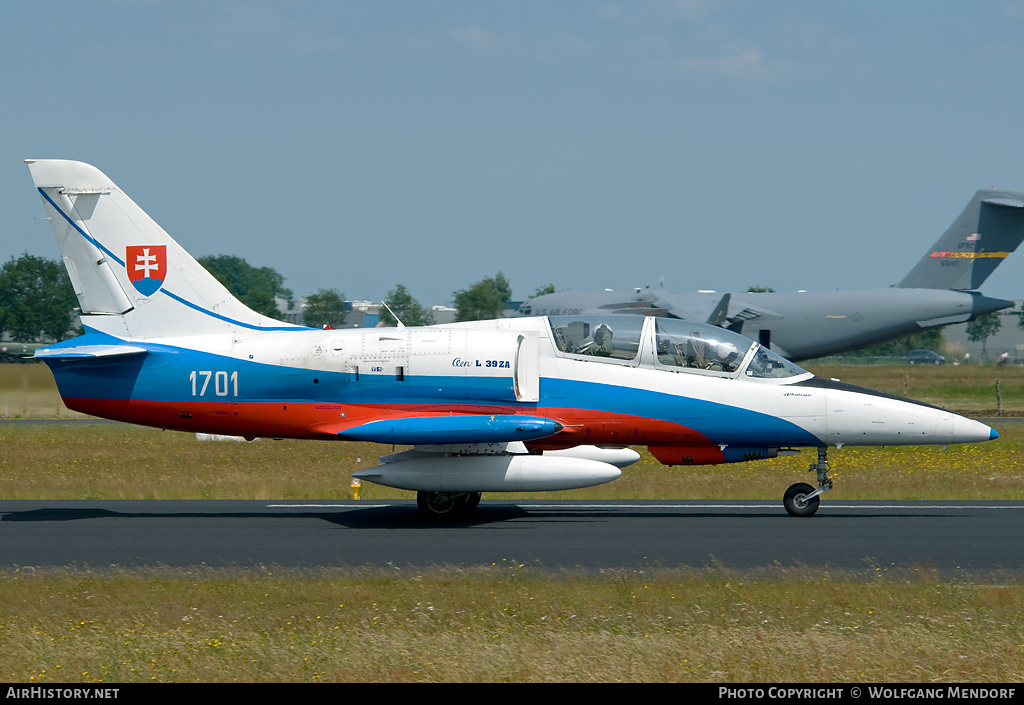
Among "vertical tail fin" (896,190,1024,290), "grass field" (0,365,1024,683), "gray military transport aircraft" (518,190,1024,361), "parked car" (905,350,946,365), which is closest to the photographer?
"grass field" (0,365,1024,683)

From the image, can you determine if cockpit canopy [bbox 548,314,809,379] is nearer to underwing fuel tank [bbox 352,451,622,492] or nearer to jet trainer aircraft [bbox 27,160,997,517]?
jet trainer aircraft [bbox 27,160,997,517]

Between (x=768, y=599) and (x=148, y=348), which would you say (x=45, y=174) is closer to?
(x=148, y=348)

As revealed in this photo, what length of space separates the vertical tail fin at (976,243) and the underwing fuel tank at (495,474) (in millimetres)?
34078

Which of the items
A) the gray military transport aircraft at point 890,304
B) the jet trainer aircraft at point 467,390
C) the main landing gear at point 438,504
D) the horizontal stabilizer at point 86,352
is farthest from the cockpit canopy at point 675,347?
the gray military transport aircraft at point 890,304

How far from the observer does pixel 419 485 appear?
48.1ft

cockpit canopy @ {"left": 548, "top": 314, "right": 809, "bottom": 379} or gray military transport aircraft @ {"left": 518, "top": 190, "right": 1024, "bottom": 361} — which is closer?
cockpit canopy @ {"left": 548, "top": 314, "right": 809, "bottom": 379}

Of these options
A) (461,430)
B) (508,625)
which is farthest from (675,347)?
(508,625)

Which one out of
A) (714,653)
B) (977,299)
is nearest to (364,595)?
(714,653)

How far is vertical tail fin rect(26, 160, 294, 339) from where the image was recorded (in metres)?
16.1

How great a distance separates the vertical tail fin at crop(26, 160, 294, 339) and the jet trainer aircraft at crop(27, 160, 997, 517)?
30 mm

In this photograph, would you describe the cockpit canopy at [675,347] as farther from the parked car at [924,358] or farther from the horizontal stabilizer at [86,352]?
the parked car at [924,358]

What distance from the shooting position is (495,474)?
47.5 feet

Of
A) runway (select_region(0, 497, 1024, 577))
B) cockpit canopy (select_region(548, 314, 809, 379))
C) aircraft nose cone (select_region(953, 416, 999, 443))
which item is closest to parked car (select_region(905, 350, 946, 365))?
runway (select_region(0, 497, 1024, 577))
